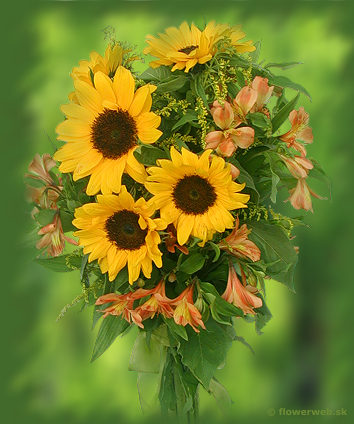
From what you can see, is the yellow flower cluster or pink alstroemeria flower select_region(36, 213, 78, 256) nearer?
the yellow flower cluster

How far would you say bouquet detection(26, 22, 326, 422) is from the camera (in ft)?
2.59

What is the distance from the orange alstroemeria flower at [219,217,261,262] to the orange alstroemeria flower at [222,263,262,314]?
1.8 inches

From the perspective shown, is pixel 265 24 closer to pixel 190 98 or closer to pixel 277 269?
pixel 190 98

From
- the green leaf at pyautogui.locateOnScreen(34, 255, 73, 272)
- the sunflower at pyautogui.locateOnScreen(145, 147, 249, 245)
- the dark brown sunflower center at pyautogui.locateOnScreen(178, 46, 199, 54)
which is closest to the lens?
the sunflower at pyautogui.locateOnScreen(145, 147, 249, 245)

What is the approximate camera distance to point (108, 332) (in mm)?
939

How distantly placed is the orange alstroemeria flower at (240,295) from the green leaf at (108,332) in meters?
0.19

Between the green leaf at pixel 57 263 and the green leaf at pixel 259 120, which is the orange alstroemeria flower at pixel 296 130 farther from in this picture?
the green leaf at pixel 57 263

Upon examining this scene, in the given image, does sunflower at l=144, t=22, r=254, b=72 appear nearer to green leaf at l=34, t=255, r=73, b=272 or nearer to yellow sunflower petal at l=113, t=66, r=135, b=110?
yellow sunflower petal at l=113, t=66, r=135, b=110

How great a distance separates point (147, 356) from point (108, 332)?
0.13 m

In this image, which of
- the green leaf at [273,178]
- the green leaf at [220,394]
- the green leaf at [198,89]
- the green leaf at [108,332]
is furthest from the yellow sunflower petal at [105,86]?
the green leaf at [220,394]

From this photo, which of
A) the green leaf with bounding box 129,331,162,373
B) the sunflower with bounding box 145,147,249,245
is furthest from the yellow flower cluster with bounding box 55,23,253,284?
the green leaf with bounding box 129,331,162,373

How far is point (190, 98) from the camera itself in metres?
0.85

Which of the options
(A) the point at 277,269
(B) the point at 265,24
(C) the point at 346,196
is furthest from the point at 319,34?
(A) the point at 277,269

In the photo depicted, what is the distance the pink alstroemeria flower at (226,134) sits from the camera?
2.54ft
